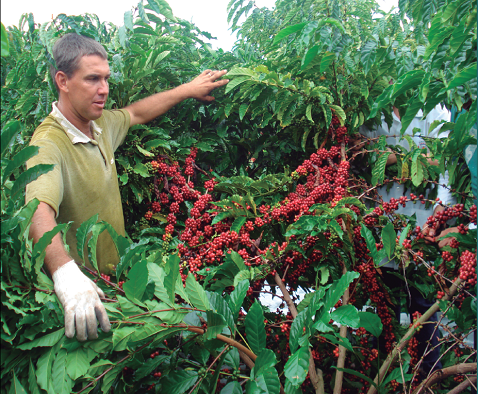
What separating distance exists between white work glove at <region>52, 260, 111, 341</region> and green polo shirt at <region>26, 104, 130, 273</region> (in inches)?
15.5

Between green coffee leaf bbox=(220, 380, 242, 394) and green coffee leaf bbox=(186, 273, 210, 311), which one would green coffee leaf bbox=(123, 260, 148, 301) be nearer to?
green coffee leaf bbox=(186, 273, 210, 311)

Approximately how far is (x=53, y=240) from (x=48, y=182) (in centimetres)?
29

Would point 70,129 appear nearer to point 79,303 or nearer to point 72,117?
point 72,117

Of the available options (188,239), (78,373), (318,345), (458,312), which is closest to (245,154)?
(188,239)

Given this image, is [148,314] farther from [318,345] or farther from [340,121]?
[340,121]

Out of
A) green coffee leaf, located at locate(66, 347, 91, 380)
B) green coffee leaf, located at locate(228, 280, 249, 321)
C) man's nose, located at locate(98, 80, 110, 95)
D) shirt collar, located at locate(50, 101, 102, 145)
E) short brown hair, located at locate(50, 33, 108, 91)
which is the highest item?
short brown hair, located at locate(50, 33, 108, 91)

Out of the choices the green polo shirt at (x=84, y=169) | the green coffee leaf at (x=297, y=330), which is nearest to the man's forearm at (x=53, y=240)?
the green polo shirt at (x=84, y=169)

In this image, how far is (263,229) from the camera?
5.20 ft

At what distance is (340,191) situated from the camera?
57.6 inches

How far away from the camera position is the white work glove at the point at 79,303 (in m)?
0.88

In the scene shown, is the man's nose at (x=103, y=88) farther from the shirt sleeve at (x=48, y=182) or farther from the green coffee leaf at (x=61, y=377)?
the green coffee leaf at (x=61, y=377)

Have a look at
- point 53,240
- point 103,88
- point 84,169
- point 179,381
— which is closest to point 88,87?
point 103,88

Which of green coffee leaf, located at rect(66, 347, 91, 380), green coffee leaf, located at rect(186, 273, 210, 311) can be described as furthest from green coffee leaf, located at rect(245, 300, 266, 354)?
green coffee leaf, located at rect(66, 347, 91, 380)

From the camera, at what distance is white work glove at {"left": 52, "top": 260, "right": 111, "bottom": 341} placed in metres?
0.88
